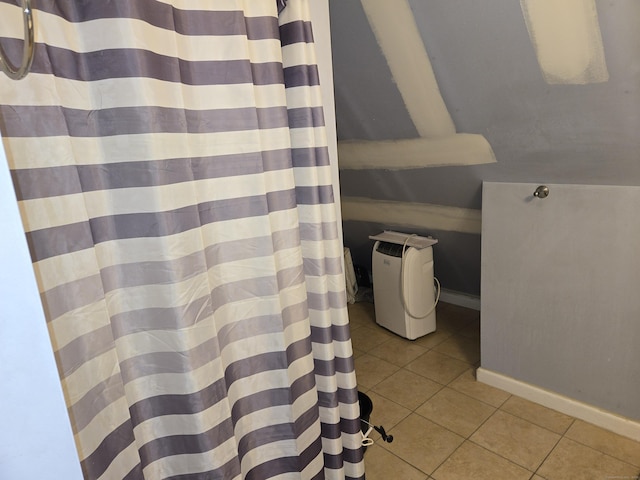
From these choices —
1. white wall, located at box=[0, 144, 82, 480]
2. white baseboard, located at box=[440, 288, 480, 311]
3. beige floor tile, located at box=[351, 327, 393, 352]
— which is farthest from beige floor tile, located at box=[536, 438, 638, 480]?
white wall, located at box=[0, 144, 82, 480]

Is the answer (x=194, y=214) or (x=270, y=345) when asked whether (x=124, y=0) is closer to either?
(x=194, y=214)

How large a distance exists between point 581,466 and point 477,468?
1.32ft

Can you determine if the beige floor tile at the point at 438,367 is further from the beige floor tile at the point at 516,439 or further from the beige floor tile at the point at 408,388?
the beige floor tile at the point at 516,439

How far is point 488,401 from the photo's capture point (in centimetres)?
212

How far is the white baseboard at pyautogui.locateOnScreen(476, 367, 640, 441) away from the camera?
1.81 meters

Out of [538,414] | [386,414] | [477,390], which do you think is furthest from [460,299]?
[386,414]

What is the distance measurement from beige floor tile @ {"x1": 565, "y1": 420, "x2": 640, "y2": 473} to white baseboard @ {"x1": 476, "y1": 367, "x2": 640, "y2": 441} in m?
0.03

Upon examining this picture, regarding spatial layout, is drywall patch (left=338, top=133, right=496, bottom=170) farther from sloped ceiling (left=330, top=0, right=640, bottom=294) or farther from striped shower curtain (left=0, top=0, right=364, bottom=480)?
striped shower curtain (left=0, top=0, right=364, bottom=480)

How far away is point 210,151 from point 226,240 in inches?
8.9

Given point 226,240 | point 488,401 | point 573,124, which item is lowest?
point 488,401

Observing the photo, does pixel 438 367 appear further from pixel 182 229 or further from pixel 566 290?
pixel 182 229

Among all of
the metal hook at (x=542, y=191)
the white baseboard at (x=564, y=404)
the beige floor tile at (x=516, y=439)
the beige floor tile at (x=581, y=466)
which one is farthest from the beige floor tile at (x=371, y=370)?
the metal hook at (x=542, y=191)

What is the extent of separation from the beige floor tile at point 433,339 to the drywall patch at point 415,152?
3.74 ft

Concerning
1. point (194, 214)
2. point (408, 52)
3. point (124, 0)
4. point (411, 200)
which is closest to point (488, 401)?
point (411, 200)
